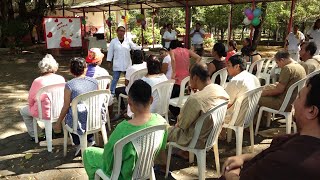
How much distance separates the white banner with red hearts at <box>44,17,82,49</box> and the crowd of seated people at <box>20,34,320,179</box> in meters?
7.54

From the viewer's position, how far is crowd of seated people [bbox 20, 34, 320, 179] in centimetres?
132

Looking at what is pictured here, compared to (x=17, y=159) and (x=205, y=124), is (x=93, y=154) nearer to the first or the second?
(x=205, y=124)

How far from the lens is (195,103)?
2650 millimetres

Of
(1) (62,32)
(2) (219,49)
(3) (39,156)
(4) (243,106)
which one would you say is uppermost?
(1) (62,32)

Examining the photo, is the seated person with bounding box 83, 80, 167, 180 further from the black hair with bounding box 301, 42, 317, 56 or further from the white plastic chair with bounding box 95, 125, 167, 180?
the black hair with bounding box 301, 42, 317, 56

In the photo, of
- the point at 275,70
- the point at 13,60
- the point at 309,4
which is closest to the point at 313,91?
the point at 275,70

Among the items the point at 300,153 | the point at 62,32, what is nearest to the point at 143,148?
the point at 300,153

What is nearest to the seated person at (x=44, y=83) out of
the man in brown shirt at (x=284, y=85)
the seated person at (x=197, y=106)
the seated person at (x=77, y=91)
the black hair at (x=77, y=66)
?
the seated person at (x=77, y=91)

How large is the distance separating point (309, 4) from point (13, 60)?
1727 cm

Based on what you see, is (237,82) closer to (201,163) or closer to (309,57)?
(201,163)

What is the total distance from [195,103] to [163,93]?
1158mm

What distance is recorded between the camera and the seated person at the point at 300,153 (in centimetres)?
117

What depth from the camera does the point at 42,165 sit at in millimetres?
3344

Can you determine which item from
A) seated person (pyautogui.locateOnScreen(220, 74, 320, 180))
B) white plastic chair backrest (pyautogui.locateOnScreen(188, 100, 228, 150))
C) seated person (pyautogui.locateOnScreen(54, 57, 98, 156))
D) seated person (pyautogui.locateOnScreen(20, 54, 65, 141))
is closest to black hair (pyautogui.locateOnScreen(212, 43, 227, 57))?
white plastic chair backrest (pyautogui.locateOnScreen(188, 100, 228, 150))
